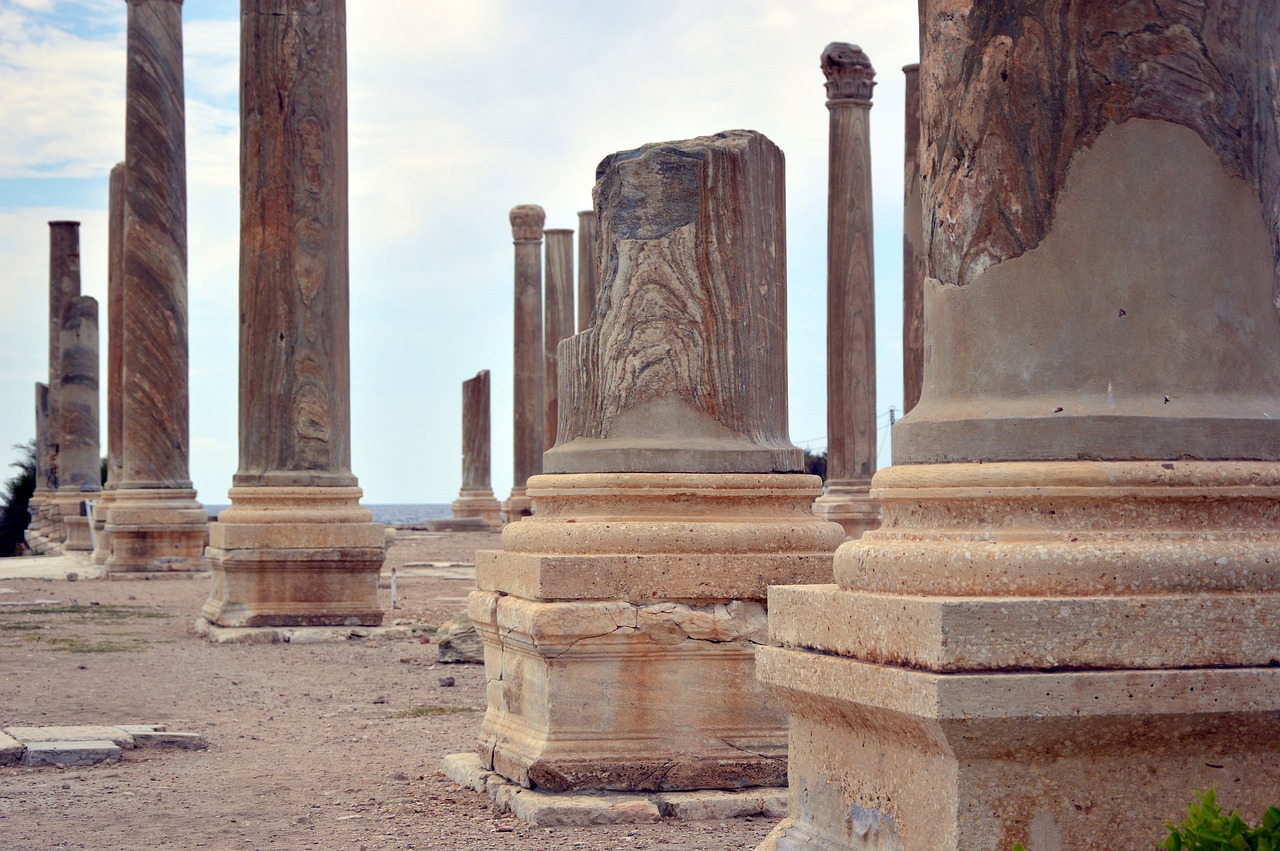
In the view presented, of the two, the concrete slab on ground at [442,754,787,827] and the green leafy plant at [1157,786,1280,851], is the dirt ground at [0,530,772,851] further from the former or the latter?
the green leafy plant at [1157,786,1280,851]

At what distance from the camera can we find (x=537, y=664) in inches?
249

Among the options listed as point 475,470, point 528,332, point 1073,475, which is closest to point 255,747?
point 1073,475

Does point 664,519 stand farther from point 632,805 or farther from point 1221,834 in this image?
point 1221,834

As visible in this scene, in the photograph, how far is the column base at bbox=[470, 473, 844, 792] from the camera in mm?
6184

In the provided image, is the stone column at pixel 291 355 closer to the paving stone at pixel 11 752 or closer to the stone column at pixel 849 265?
the paving stone at pixel 11 752

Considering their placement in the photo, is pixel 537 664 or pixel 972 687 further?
pixel 537 664

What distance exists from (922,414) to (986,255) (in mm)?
446

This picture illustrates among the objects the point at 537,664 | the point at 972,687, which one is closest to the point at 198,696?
the point at 537,664

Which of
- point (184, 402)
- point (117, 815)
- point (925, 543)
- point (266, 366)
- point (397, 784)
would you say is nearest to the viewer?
point (925, 543)

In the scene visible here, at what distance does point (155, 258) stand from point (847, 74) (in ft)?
29.1

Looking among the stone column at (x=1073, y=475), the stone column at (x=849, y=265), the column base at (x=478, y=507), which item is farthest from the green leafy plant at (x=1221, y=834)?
the column base at (x=478, y=507)

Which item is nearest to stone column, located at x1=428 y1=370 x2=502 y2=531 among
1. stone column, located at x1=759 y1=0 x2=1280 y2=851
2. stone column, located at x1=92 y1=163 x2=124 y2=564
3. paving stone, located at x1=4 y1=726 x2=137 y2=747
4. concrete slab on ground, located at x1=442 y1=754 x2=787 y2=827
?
stone column, located at x1=92 y1=163 x2=124 y2=564

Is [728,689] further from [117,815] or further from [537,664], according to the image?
[117,815]

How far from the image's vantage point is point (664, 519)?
6.51 metres
